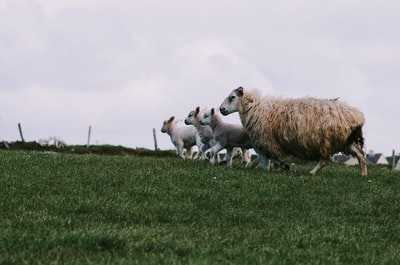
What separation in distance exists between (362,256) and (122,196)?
5.99 meters

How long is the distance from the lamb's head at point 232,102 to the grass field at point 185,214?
2189 mm

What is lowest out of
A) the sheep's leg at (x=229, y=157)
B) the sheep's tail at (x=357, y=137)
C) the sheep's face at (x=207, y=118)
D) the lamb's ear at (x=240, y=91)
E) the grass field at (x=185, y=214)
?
the grass field at (x=185, y=214)

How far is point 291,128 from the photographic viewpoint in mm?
18375

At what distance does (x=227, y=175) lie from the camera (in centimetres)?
1655

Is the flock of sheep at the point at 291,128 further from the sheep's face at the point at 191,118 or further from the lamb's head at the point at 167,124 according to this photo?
the lamb's head at the point at 167,124

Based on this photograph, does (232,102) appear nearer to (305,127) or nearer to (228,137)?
(228,137)

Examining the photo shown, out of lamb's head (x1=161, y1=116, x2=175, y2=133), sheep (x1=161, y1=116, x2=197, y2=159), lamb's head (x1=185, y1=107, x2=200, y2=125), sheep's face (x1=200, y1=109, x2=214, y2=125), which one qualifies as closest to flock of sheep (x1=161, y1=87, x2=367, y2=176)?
sheep's face (x1=200, y1=109, x2=214, y2=125)

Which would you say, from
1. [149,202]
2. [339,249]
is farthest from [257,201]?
[339,249]

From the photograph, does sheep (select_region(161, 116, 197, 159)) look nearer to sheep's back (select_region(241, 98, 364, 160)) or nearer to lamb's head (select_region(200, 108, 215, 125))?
lamb's head (select_region(200, 108, 215, 125))

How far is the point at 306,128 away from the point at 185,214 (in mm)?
6993

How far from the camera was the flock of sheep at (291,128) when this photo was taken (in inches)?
716

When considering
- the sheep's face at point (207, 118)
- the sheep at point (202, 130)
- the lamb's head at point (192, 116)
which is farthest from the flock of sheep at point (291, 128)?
the lamb's head at point (192, 116)

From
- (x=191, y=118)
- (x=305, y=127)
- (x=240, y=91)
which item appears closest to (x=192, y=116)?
(x=191, y=118)

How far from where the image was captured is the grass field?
27.7ft
